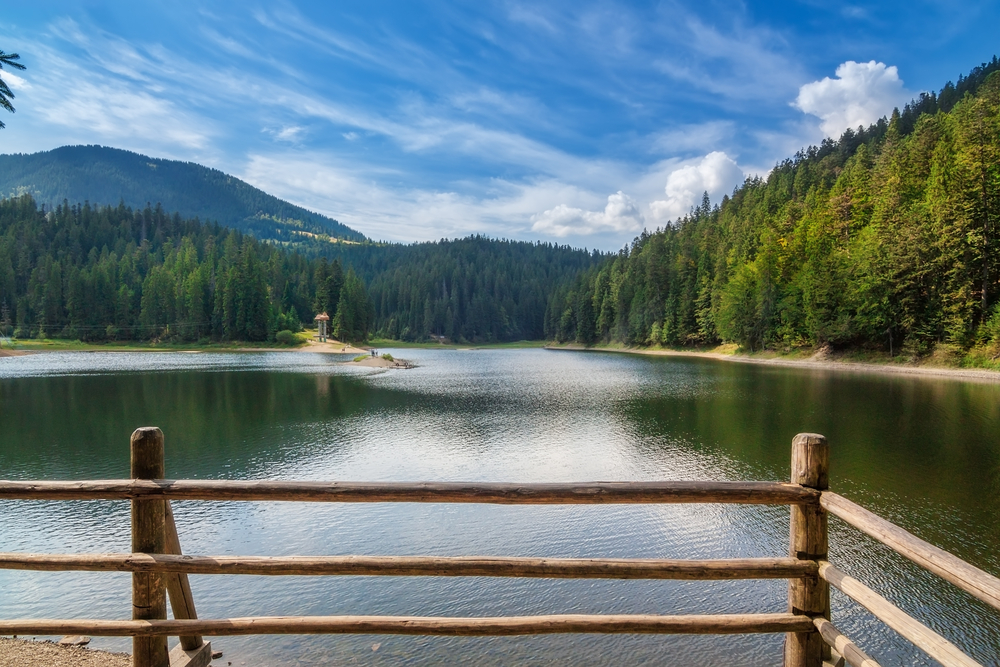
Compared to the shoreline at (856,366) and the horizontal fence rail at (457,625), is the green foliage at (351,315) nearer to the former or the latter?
the shoreline at (856,366)

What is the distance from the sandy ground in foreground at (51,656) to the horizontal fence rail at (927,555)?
6.87 m

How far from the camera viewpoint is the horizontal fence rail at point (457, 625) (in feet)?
14.5

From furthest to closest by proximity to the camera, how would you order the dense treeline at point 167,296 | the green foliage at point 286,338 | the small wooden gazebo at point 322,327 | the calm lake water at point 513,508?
the dense treeline at point 167,296 < the green foliage at point 286,338 < the small wooden gazebo at point 322,327 < the calm lake water at point 513,508

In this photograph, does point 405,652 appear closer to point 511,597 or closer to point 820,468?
point 511,597

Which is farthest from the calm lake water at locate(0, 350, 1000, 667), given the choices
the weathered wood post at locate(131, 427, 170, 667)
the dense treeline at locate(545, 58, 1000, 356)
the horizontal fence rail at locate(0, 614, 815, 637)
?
the dense treeline at locate(545, 58, 1000, 356)

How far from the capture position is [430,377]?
2067 inches

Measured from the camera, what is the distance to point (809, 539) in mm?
4375

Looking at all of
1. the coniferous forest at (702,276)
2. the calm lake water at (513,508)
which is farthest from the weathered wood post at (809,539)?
the coniferous forest at (702,276)

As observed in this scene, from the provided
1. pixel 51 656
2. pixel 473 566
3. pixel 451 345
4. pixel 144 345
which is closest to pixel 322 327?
pixel 144 345

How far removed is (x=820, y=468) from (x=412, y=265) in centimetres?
20031

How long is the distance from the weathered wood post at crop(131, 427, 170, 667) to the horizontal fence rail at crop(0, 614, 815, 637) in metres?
0.17

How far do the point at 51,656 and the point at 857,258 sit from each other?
228 feet

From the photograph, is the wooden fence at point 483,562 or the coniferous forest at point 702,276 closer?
the wooden fence at point 483,562

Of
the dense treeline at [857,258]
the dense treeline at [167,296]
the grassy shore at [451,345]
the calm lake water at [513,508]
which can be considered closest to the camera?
the calm lake water at [513,508]
